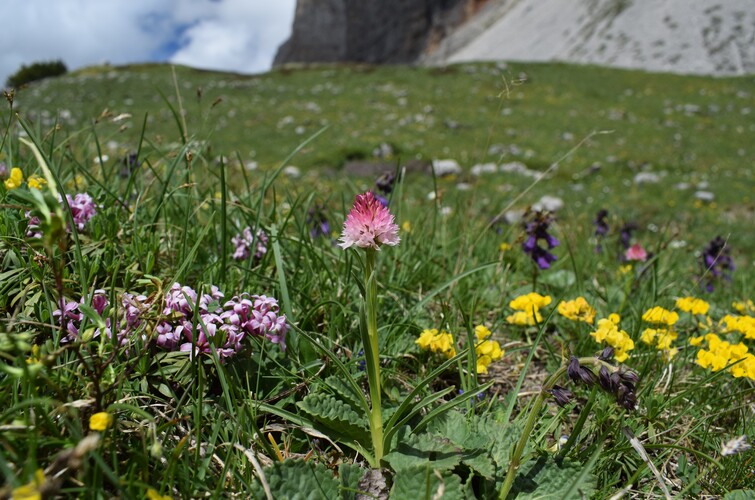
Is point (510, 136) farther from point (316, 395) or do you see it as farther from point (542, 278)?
point (316, 395)

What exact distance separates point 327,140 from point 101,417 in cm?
1502

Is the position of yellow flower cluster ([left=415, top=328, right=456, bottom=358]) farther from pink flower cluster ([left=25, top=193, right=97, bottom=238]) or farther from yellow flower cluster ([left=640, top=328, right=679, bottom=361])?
pink flower cluster ([left=25, top=193, right=97, bottom=238])

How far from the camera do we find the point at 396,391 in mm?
1765

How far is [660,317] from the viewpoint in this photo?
88.0 inches

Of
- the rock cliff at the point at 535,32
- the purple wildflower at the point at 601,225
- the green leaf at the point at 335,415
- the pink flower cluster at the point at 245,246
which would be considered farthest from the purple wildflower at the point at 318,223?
the rock cliff at the point at 535,32

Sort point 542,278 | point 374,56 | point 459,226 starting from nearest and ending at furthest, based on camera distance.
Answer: point 542,278
point 459,226
point 374,56

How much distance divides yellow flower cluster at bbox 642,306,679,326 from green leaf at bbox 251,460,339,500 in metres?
1.59

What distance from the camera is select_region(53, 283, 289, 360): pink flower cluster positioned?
4.91ft

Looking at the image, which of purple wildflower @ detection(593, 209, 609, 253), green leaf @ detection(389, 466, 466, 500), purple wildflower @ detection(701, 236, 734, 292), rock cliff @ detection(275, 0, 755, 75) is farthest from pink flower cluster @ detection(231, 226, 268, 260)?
rock cliff @ detection(275, 0, 755, 75)

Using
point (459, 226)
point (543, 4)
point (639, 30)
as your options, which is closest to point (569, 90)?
point (639, 30)

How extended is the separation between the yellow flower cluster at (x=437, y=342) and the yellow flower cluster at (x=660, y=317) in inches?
36.3

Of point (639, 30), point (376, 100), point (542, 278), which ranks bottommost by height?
point (542, 278)

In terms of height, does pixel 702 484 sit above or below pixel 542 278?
below

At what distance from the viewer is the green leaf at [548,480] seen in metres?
1.37
